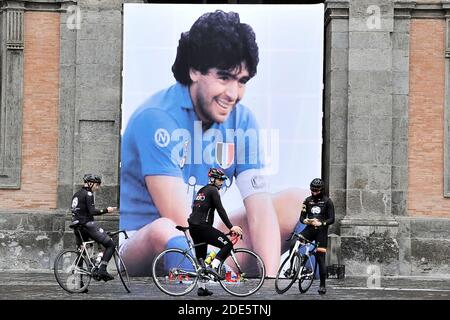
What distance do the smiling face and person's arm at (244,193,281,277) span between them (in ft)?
5.74

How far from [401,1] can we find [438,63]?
5.06 feet

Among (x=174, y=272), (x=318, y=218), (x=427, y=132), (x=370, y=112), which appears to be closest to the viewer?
(x=174, y=272)

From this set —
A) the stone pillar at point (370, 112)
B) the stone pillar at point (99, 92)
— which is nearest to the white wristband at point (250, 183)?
the stone pillar at point (370, 112)

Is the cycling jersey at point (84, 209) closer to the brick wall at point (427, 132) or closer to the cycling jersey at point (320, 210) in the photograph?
the cycling jersey at point (320, 210)

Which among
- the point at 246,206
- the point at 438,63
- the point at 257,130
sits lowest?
the point at 246,206

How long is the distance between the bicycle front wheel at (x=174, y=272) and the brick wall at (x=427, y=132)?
704cm

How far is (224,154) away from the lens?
70.0 feet

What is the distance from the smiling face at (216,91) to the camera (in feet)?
70.6

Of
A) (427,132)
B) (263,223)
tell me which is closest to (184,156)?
(263,223)

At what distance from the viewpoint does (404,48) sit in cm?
2291

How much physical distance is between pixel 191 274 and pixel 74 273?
1999mm

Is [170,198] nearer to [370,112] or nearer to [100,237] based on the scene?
[100,237]
